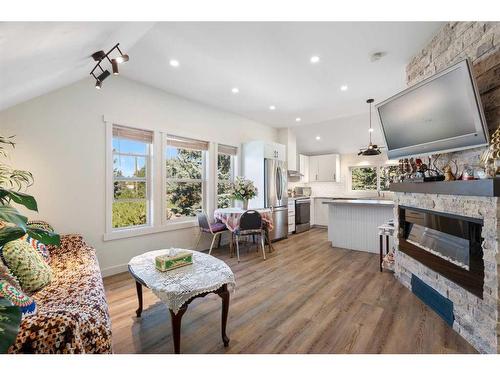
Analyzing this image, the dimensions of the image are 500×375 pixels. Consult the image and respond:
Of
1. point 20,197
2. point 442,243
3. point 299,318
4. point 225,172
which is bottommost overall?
point 299,318

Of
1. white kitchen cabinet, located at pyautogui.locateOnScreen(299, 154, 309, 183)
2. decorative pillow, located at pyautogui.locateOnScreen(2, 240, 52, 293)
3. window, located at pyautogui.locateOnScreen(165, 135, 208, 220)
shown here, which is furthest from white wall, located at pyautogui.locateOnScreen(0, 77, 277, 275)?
white kitchen cabinet, located at pyautogui.locateOnScreen(299, 154, 309, 183)

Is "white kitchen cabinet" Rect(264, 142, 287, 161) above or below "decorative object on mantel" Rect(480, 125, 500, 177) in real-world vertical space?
above

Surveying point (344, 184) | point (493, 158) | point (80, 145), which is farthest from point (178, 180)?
point (344, 184)

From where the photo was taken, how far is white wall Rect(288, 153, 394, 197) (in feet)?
21.1

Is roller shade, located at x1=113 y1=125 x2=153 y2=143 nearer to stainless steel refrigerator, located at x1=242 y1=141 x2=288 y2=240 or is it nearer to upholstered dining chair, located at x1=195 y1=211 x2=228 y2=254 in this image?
upholstered dining chair, located at x1=195 y1=211 x2=228 y2=254

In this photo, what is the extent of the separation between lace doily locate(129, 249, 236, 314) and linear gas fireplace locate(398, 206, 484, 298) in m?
1.86

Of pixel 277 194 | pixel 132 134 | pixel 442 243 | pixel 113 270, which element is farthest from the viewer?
pixel 277 194

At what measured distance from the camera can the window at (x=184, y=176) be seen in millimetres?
4133

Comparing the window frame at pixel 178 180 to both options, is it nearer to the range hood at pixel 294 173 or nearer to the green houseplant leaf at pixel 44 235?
the range hood at pixel 294 173

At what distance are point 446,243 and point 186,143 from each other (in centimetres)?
383

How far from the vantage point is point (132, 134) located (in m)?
3.55

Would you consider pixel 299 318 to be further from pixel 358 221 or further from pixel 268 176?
pixel 268 176

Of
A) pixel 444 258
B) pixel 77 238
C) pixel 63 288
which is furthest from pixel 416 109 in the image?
pixel 77 238
